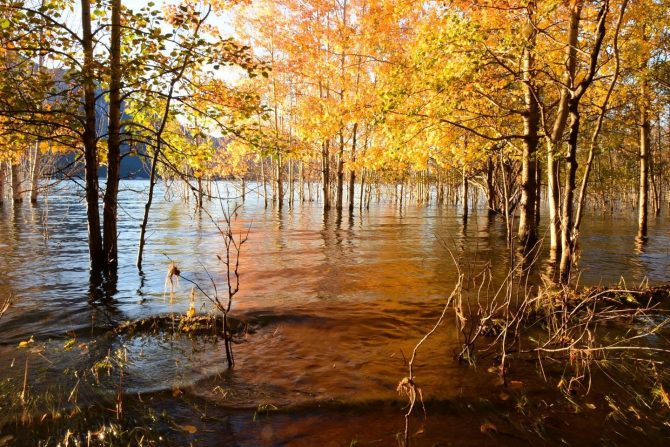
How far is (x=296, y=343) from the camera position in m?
5.88

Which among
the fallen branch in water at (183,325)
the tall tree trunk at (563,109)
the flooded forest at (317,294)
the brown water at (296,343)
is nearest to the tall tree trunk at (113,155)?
the flooded forest at (317,294)

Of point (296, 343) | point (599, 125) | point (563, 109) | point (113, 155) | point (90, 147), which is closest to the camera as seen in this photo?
point (296, 343)

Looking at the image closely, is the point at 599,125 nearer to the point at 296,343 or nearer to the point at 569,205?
the point at 569,205

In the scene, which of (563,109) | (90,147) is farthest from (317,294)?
(563,109)

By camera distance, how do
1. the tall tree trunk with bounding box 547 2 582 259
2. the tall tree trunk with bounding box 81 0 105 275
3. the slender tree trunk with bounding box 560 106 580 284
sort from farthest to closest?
1. the tall tree trunk with bounding box 81 0 105 275
2. the tall tree trunk with bounding box 547 2 582 259
3. the slender tree trunk with bounding box 560 106 580 284

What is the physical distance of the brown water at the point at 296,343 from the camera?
3857 mm

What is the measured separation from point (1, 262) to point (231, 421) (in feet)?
36.8

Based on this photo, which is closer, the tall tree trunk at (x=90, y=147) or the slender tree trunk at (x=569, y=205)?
the slender tree trunk at (x=569, y=205)

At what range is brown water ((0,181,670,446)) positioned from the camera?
386 centimetres

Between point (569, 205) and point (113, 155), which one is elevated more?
point (113, 155)

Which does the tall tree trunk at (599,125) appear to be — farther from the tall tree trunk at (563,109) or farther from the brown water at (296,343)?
the brown water at (296,343)

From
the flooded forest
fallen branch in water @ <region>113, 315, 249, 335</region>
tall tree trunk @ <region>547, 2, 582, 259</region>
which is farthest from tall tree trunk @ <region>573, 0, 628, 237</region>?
fallen branch in water @ <region>113, 315, 249, 335</region>

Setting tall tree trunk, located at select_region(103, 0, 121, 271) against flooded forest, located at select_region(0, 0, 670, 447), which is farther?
tall tree trunk, located at select_region(103, 0, 121, 271)

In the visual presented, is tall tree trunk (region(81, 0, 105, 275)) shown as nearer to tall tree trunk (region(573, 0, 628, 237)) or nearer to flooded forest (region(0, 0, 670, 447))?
flooded forest (region(0, 0, 670, 447))
